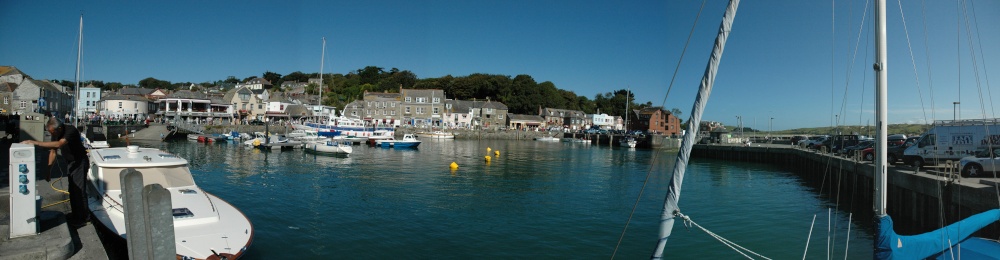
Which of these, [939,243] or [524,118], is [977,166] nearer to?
[939,243]

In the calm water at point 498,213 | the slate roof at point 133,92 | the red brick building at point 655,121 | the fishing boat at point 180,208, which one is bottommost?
the calm water at point 498,213

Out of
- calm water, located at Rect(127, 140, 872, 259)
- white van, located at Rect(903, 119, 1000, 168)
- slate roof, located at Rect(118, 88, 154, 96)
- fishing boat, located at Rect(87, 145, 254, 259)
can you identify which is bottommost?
calm water, located at Rect(127, 140, 872, 259)

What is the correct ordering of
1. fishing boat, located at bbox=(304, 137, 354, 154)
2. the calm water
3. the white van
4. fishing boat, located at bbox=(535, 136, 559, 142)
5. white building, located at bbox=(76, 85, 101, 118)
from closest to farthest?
the calm water < the white van < fishing boat, located at bbox=(304, 137, 354, 154) < white building, located at bbox=(76, 85, 101, 118) < fishing boat, located at bbox=(535, 136, 559, 142)

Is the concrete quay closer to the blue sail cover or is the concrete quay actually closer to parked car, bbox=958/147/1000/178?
the blue sail cover

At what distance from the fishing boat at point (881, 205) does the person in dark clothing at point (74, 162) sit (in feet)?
32.5

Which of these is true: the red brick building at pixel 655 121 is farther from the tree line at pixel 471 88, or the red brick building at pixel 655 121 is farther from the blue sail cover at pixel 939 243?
the blue sail cover at pixel 939 243

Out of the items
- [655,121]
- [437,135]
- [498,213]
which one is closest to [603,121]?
[655,121]

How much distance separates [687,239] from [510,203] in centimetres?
832

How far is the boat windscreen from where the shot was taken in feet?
42.7

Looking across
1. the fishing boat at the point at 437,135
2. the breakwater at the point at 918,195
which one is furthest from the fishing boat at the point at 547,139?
the breakwater at the point at 918,195

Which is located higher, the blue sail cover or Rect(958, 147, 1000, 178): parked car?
Rect(958, 147, 1000, 178): parked car

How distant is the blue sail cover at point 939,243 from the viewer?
728 cm

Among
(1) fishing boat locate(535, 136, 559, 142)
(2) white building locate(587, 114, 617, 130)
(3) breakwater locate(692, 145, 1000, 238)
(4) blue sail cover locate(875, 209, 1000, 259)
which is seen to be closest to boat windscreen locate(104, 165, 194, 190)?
(4) blue sail cover locate(875, 209, 1000, 259)

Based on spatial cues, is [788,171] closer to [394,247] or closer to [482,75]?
[394,247]
